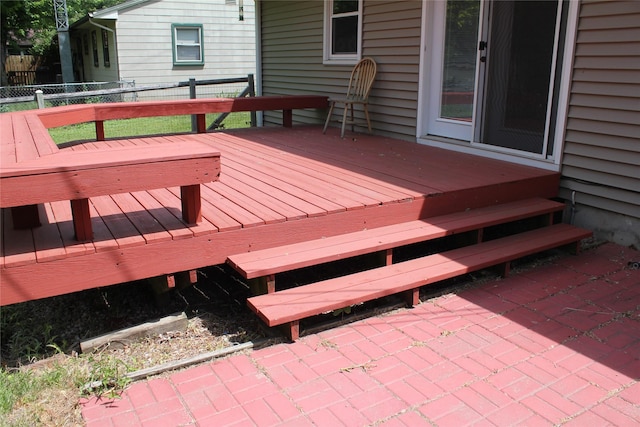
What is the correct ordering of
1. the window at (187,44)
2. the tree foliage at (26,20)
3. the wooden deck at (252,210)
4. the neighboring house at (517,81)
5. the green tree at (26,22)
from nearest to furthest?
the wooden deck at (252,210), the neighboring house at (517,81), the window at (187,44), the green tree at (26,22), the tree foliage at (26,20)

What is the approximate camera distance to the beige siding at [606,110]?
3.62 m

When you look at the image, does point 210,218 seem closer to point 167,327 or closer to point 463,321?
point 167,327

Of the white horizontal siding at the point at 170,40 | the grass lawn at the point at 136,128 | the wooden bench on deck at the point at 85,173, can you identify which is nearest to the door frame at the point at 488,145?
the wooden bench on deck at the point at 85,173

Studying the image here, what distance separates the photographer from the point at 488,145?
5020 millimetres

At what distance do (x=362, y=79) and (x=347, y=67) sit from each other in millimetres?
653

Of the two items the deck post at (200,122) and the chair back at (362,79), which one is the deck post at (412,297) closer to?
the chair back at (362,79)

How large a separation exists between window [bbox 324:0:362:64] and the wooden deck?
7.14ft

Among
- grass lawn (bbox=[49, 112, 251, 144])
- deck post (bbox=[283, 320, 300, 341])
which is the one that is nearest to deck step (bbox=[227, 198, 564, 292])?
deck post (bbox=[283, 320, 300, 341])

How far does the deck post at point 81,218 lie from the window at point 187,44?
12685 millimetres

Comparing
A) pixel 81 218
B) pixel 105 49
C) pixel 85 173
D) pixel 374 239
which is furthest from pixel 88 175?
pixel 105 49

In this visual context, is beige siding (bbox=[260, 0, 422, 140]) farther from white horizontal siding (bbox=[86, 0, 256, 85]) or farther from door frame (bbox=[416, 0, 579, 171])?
white horizontal siding (bbox=[86, 0, 256, 85])

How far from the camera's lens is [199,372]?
7.77ft

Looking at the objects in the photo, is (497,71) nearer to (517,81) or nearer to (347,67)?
(517,81)

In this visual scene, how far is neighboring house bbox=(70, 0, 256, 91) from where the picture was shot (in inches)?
546
